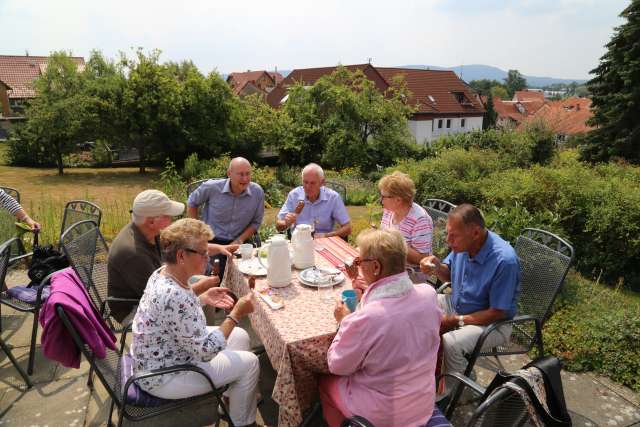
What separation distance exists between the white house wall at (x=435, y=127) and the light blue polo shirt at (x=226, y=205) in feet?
97.0

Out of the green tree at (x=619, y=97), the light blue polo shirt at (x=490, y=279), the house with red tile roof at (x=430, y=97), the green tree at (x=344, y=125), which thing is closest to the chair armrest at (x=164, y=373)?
the light blue polo shirt at (x=490, y=279)

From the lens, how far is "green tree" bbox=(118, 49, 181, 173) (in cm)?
1858

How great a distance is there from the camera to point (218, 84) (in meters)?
19.8

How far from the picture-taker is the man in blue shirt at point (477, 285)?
8.27 ft

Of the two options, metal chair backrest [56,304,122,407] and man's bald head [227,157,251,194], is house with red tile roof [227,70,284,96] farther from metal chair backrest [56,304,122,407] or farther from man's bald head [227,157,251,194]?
metal chair backrest [56,304,122,407]

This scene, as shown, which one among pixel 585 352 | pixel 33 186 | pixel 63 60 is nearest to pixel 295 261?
pixel 585 352

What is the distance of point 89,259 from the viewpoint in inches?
126

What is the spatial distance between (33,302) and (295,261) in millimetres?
2209

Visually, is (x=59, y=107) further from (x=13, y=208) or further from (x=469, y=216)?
(x=469, y=216)

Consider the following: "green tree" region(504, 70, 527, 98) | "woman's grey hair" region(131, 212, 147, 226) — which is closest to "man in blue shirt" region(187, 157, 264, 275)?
"woman's grey hair" region(131, 212, 147, 226)

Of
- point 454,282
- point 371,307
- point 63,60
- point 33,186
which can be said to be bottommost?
point 33,186

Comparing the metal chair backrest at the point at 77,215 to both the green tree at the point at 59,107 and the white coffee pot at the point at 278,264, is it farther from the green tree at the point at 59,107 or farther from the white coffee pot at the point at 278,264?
the green tree at the point at 59,107

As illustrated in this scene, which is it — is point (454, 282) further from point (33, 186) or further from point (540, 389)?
point (33, 186)

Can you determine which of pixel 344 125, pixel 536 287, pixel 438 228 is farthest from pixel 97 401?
pixel 344 125
